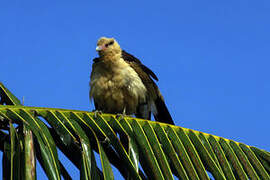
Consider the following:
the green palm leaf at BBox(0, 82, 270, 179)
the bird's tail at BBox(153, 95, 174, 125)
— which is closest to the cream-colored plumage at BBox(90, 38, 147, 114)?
the bird's tail at BBox(153, 95, 174, 125)

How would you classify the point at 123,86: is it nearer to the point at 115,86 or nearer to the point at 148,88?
the point at 115,86

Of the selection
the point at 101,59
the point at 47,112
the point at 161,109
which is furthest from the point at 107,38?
the point at 47,112

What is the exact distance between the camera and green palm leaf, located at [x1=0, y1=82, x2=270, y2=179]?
9.71 feet

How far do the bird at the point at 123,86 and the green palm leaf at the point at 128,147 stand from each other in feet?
6.39

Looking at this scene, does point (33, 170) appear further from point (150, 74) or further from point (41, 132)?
point (150, 74)

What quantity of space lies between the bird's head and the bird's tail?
91cm

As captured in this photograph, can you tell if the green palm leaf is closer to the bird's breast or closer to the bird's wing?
the bird's breast

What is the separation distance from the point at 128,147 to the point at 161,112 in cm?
239

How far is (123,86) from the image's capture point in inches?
229

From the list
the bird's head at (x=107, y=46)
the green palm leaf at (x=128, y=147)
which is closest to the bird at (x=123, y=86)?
the bird's head at (x=107, y=46)

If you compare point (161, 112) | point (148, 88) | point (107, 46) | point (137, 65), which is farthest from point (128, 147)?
point (107, 46)

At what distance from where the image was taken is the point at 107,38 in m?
6.61

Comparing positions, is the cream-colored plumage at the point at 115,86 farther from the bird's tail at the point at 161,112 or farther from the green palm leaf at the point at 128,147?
the green palm leaf at the point at 128,147

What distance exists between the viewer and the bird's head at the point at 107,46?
20.5 feet
